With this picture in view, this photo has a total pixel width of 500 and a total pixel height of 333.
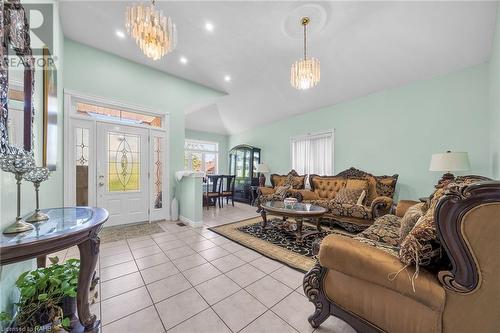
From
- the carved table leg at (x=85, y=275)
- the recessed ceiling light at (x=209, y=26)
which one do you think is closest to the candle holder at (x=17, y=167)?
the carved table leg at (x=85, y=275)

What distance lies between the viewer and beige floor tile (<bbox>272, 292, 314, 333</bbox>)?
137 centimetres

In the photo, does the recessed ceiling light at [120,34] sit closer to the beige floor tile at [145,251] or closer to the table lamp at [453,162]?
the beige floor tile at [145,251]

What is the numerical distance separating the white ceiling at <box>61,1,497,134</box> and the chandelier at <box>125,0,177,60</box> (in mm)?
1152

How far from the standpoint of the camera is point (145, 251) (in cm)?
257

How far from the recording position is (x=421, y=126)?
3395 millimetres

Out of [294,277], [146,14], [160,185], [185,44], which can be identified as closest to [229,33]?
[185,44]

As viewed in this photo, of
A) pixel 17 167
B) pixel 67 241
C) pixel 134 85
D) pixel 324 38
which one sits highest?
pixel 324 38

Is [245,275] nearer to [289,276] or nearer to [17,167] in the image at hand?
[289,276]

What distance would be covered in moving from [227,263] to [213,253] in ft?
1.11

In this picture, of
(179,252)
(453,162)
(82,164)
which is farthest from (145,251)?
(453,162)

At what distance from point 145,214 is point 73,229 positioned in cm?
310

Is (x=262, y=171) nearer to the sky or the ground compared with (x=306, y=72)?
nearer to the ground

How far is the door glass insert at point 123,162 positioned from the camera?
3.59 metres

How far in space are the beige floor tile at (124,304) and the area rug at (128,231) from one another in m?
1.59
